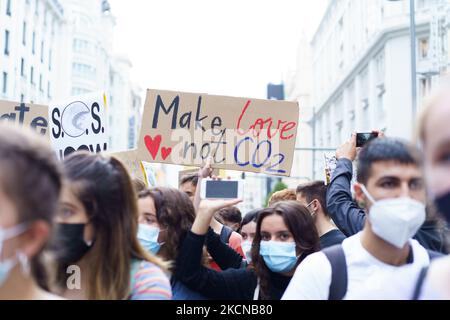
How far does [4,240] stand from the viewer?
70.1 inches

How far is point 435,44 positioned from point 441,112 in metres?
26.0

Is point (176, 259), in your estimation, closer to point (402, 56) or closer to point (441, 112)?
point (441, 112)

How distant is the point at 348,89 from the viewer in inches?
1737

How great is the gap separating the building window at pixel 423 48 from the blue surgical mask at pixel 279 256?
29.1 meters

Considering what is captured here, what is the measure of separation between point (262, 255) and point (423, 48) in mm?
30063

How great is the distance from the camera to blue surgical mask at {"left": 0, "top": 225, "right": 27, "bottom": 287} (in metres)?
1.77

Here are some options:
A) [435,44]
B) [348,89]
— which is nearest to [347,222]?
[435,44]

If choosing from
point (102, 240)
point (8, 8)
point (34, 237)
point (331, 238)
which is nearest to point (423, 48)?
point (8, 8)

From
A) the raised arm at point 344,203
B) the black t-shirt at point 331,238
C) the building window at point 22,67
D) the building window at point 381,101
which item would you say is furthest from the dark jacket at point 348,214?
the building window at point 22,67

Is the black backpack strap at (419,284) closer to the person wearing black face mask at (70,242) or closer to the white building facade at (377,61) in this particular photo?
the person wearing black face mask at (70,242)

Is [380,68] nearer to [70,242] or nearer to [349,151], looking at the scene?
[349,151]

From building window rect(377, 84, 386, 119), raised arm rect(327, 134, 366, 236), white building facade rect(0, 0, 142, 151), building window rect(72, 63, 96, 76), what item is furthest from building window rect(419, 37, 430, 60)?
building window rect(72, 63, 96, 76)

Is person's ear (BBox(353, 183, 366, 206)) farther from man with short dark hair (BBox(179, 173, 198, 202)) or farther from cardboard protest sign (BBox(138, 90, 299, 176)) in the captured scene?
man with short dark hair (BBox(179, 173, 198, 202))

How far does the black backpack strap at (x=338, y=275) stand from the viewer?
247 cm
